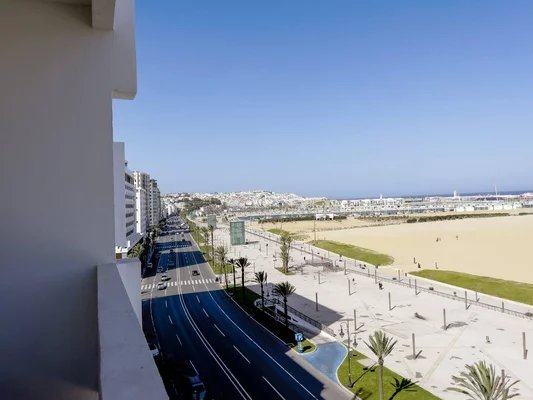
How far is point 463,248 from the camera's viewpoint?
5134cm

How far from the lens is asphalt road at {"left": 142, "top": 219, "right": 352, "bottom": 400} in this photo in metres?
16.0

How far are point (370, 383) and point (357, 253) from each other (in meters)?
35.4

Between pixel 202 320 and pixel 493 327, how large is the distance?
1763 cm

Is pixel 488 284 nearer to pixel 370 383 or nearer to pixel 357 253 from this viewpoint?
pixel 357 253

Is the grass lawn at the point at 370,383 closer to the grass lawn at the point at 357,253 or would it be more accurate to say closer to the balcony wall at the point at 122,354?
the balcony wall at the point at 122,354

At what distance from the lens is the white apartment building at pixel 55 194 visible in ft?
8.21

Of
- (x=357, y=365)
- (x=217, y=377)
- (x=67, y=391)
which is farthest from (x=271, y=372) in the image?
(x=67, y=391)

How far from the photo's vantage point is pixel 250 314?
26375 millimetres

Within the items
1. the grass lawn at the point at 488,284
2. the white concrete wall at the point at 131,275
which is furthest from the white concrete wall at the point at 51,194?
the grass lawn at the point at 488,284

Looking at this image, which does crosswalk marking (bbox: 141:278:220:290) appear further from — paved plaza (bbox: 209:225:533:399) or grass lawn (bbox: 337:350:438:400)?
grass lawn (bbox: 337:350:438:400)

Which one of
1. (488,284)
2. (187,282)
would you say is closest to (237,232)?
(187,282)

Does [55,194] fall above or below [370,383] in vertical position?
above

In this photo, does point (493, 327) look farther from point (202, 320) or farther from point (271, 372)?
point (202, 320)

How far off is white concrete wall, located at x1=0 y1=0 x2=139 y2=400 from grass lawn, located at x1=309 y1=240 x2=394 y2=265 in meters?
44.6
